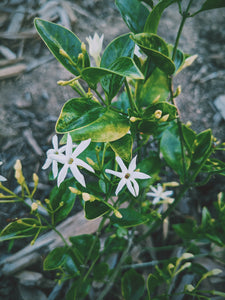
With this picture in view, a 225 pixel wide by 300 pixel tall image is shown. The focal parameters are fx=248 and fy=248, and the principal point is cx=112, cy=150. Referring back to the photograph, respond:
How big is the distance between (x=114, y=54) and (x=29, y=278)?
1.04 metres

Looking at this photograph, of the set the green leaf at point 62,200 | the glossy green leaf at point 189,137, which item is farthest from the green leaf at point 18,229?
the glossy green leaf at point 189,137

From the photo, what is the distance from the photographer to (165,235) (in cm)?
142

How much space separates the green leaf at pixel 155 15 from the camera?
0.62 metres

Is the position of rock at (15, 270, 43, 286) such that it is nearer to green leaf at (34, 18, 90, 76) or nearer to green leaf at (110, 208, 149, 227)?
green leaf at (110, 208, 149, 227)

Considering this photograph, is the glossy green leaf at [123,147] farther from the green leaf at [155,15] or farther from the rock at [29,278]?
the rock at [29,278]

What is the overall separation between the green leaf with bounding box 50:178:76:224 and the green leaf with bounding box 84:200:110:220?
18 cm

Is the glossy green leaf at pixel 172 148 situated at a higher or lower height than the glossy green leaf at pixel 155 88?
lower

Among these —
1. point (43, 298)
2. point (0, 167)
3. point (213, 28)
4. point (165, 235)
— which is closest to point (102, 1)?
point (213, 28)

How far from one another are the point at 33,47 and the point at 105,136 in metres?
1.35

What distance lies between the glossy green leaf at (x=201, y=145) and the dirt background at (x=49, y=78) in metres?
0.64

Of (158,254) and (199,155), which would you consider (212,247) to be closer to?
(158,254)

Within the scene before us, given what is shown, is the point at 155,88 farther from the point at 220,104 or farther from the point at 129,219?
the point at 220,104

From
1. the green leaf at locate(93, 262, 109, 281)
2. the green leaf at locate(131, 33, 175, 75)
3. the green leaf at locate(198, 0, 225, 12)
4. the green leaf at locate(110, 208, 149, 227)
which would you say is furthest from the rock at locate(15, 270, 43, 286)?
the green leaf at locate(198, 0, 225, 12)

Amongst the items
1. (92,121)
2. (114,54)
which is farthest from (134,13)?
(92,121)
